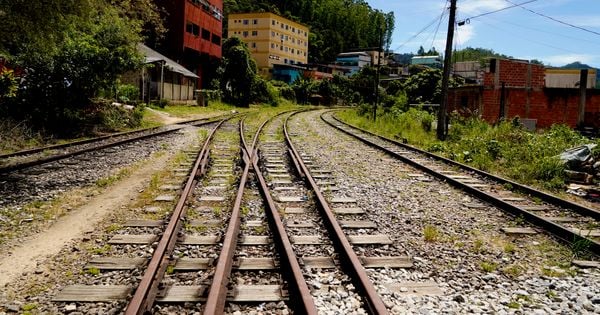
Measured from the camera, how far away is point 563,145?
12.3m

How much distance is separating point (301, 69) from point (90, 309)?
261 feet

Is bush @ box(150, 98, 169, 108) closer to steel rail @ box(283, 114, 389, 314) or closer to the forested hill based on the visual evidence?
steel rail @ box(283, 114, 389, 314)

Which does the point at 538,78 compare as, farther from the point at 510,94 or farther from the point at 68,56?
the point at 68,56

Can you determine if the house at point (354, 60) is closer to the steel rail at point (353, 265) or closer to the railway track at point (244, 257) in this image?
the railway track at point (244, 257)

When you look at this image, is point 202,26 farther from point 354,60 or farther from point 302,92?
point 354,60

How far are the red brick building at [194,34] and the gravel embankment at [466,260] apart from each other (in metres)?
33.2

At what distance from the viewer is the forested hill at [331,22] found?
109m

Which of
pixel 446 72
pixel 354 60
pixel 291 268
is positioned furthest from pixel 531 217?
pixel 354 60

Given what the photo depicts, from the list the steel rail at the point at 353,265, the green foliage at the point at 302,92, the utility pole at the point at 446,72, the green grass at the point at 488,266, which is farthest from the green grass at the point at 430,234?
the green foliage at the point at 302,92

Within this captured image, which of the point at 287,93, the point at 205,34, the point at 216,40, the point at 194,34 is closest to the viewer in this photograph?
the point at 194,34

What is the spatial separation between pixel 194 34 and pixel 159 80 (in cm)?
1209

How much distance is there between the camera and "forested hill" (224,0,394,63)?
108562 millimetres

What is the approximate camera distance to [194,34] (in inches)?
1652

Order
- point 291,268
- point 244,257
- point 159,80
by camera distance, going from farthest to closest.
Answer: point 159,80 < point 244,257 < point 291,268
